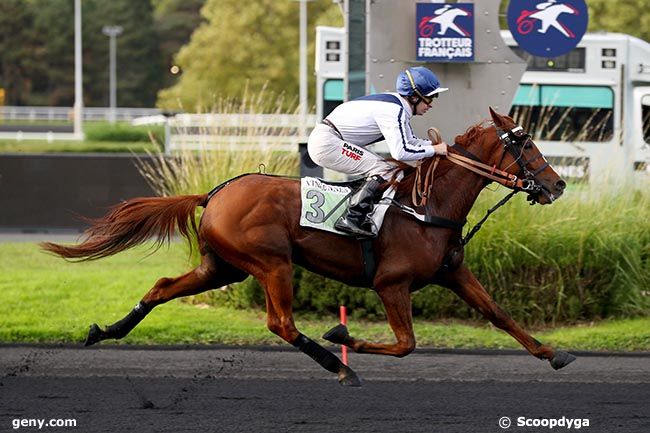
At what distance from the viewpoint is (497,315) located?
8.09 metres

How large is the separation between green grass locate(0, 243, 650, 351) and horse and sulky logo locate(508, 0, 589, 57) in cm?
298

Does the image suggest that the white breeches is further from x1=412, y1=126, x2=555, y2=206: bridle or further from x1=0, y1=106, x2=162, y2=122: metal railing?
x1=0, y1=106, x2=162, y2=122: metal railing

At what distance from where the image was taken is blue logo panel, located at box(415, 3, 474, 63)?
1201cm

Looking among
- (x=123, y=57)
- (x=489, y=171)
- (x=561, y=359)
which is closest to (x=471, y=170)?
(x=489, y=171)

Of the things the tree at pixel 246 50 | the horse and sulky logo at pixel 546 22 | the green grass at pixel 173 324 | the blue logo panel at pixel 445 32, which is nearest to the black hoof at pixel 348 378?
the green grass at pixel 173 324

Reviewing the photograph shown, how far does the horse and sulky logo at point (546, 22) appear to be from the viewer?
12.3 meters

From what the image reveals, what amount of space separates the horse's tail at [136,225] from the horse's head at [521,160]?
202 centimetres

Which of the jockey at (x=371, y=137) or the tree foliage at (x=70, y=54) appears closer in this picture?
the jockey at (x=371, y=137)

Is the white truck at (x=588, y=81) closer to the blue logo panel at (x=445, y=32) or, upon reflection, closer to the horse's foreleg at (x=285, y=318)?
the blue logo panel at (x=445, y=32)

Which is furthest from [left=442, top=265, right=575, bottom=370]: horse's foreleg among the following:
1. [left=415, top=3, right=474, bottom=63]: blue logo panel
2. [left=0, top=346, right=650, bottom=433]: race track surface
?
[left=415, top=3, right=474, bottom=63]: blue logo panel

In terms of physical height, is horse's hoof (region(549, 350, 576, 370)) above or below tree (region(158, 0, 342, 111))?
below

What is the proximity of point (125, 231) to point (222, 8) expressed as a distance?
41.2m

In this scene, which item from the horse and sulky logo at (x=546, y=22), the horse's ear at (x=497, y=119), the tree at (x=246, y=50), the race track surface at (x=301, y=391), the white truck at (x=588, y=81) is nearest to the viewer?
the race track surface at (x=301, y=391)

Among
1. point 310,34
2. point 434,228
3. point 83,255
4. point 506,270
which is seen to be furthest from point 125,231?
point 310,34
